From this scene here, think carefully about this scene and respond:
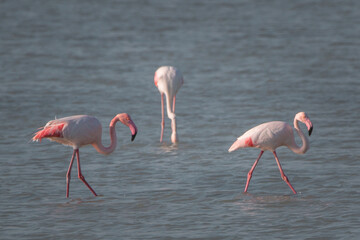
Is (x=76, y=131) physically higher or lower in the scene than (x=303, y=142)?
higher

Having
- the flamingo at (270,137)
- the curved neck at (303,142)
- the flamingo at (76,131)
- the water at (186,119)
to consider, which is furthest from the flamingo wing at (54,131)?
the curved neck at (303,142)

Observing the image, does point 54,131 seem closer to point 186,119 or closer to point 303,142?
point 303,142

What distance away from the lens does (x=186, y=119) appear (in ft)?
36.5

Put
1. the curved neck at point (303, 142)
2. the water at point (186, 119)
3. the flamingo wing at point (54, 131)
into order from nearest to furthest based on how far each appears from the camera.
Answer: the water at point (186, 119) < the flamingo wing at point (54, 131) < the curved neck at point (303, 142)

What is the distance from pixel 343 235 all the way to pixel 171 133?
15.8 ft

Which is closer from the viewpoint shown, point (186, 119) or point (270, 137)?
point (270, 137)

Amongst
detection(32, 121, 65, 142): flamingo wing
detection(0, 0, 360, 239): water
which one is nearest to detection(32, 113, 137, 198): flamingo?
detection(32, 121, 65, 142): flamingo wing

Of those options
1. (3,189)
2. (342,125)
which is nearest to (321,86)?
(342,125)

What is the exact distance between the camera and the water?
6.65 metres

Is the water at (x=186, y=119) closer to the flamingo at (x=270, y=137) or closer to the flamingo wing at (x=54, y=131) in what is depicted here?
the flamingo at (x=270, y=137)

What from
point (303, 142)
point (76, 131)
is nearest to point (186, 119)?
point (303, 142)

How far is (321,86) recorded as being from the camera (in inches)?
521

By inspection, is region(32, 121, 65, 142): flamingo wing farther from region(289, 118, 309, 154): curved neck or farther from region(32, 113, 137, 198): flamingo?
region(289, 118, 309, 154): curved neck

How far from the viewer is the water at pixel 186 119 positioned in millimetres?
6648
